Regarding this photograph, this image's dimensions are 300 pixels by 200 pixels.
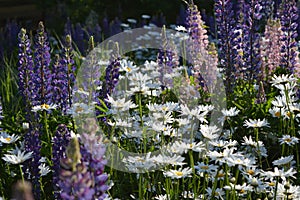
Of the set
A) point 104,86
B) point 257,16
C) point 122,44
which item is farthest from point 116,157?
point 122,44

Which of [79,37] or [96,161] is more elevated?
[79,37]

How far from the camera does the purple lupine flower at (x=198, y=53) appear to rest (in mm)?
4438

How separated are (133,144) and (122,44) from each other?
3674mm

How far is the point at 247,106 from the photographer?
4.26m

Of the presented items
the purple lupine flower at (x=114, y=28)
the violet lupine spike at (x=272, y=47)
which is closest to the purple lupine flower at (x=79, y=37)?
the purple lupine flower at (x=114, y=28)

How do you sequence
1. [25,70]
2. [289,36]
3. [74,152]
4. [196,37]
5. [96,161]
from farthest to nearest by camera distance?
1. [289,36]
2. [196,37]
3. [25,70]
4. [96,161]
5. [74,152]

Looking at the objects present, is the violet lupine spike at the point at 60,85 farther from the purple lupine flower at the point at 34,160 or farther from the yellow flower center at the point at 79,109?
the purple lupine flower at the point at 34,160

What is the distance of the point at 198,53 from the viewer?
454 centimetres

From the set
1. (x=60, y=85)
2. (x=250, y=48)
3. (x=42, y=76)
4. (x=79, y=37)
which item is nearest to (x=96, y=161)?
(x=42, y=76)

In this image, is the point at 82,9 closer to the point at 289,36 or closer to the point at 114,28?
the point at 114,28

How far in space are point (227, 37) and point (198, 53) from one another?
0.78ft

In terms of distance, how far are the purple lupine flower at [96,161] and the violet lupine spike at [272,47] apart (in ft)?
10.2

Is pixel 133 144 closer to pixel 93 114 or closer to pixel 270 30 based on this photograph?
pixel 93 114

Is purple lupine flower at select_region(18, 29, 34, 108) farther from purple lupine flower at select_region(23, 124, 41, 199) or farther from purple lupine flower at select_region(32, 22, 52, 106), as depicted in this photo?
purple lupine flower at select_region(23, 124, 41, 199)
